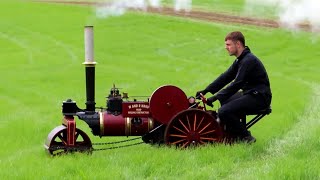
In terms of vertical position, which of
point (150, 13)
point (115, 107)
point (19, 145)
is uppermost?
point (150, 13)

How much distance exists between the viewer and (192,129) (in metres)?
8.90

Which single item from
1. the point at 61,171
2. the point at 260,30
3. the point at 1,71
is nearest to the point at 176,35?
the point at 260,30

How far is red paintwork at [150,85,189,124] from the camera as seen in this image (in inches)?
352

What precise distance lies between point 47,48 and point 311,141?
81.3 feet

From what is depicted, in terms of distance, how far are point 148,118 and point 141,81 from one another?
11.4m

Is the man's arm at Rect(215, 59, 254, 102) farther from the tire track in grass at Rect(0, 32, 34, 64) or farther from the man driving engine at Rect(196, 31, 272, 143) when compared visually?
the tire track in grass at Rect(0, 32, 34, 64)

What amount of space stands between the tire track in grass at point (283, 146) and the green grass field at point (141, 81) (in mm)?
22

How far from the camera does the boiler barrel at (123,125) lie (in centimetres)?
891

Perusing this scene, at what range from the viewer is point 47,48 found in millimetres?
31969

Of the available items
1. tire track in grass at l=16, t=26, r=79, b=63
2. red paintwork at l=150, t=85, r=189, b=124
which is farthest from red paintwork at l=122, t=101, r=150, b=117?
tire track in grass at l=16, t=26, r=79, b=63

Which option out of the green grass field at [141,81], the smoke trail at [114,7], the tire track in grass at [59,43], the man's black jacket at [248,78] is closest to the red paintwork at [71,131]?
the green grass field at [141,81]

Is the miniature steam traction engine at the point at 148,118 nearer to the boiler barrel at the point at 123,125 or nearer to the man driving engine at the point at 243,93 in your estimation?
the boiler barrel at the point at 123,125

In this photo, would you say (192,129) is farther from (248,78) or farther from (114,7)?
(114,7)

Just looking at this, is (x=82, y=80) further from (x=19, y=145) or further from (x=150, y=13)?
(x=150, y=13)
